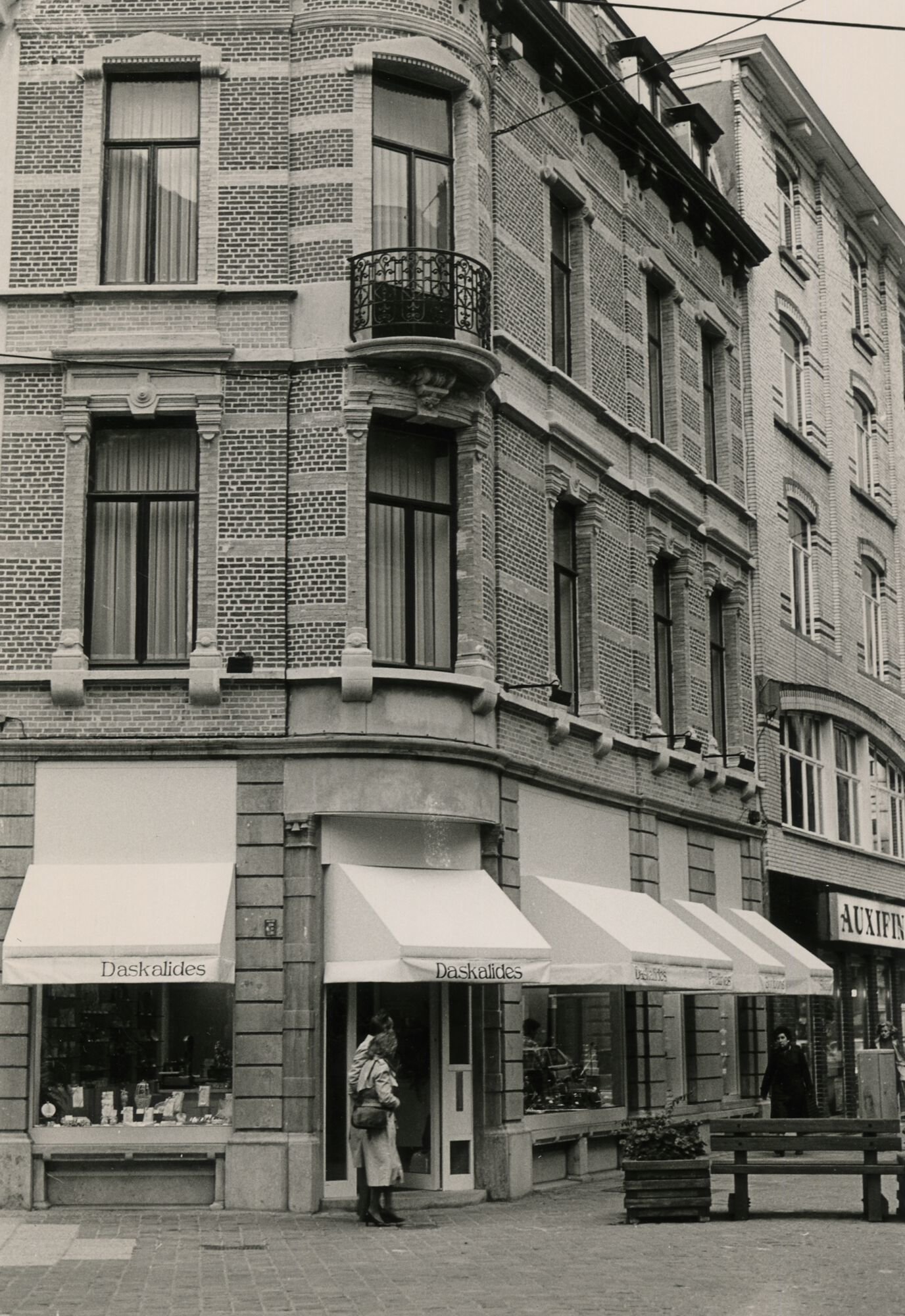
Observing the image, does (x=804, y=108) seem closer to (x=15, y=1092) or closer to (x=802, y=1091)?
(x=802, y=1091)

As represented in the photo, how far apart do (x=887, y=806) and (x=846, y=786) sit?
2.16 m

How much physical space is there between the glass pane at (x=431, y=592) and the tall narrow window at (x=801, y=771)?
39.1 feet

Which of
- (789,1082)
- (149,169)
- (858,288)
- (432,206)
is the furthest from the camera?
(858,288)

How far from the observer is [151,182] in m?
19.2

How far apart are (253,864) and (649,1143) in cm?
468

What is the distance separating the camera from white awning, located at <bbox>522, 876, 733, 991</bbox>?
63.1 ft

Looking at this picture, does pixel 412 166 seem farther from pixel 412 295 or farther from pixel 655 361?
pixel 655 361

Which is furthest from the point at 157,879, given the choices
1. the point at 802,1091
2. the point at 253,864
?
the point at 802,1091

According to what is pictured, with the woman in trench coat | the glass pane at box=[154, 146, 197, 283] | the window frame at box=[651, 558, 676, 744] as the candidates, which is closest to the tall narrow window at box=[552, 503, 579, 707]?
the window frame at box=[651, 558, 676, 744]

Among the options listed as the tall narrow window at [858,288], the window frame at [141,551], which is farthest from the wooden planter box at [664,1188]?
the tall narrow window at [858,288]

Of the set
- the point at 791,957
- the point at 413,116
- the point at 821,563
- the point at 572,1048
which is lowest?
the point at 572,1048

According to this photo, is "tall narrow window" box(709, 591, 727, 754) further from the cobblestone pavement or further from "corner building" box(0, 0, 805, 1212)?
the cobblestone pavement

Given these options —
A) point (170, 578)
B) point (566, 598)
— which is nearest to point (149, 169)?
point (170, 578)

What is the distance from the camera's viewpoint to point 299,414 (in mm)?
18578
